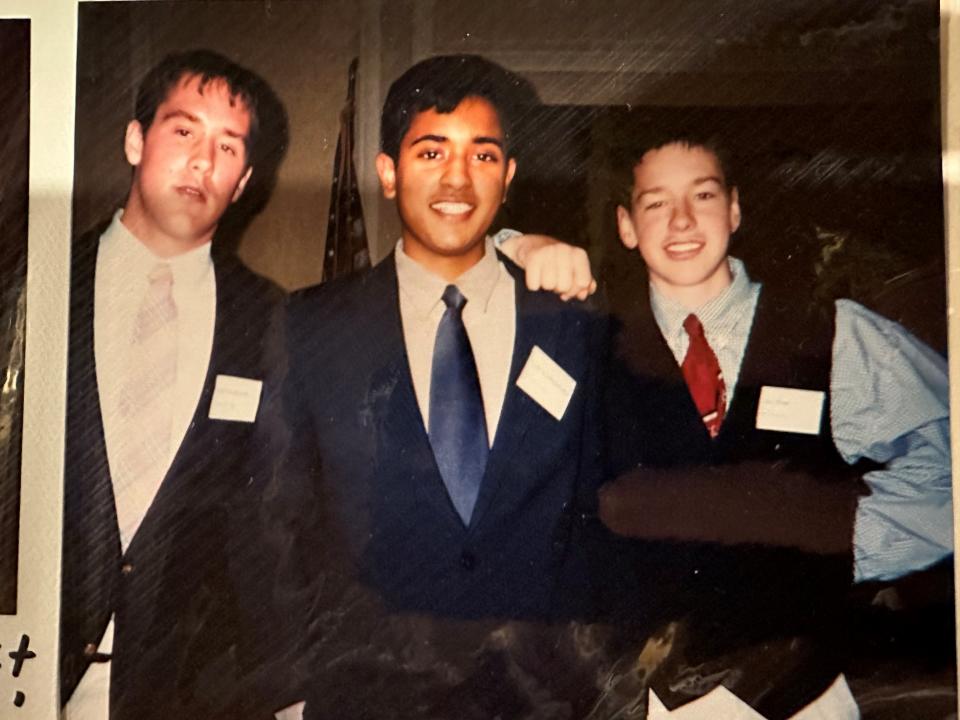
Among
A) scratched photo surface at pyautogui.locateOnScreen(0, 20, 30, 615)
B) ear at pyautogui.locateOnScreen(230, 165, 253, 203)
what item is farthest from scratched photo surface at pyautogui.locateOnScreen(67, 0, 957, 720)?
scratched photo surface at pyautogui.locateOnScreen(0, 20, 30, 615)

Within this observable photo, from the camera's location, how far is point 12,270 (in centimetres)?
178

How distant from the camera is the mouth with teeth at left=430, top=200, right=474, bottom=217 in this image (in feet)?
5.53

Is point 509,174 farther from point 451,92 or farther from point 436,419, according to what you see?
point 436,419

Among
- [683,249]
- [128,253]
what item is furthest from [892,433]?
[128,253]

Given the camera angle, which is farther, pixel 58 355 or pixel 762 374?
pixel 58 355

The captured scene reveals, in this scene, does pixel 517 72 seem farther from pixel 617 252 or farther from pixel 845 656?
pixel 845 656

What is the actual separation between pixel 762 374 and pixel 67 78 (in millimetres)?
1280

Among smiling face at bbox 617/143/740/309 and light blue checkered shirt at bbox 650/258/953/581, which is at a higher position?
smiling face at bbox 617/143/740/309

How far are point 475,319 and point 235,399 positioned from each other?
0.42 metres

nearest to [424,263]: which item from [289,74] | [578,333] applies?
[578,333]

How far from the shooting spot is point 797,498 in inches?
63.9

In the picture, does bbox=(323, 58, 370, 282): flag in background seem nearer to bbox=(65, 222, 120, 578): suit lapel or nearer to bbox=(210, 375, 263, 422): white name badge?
bbox=(210, 375, 263, 422): white name badge

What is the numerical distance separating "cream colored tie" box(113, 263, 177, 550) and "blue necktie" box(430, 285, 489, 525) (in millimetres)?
451

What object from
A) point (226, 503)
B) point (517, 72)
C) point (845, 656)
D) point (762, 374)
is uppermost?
point (517, 72)
